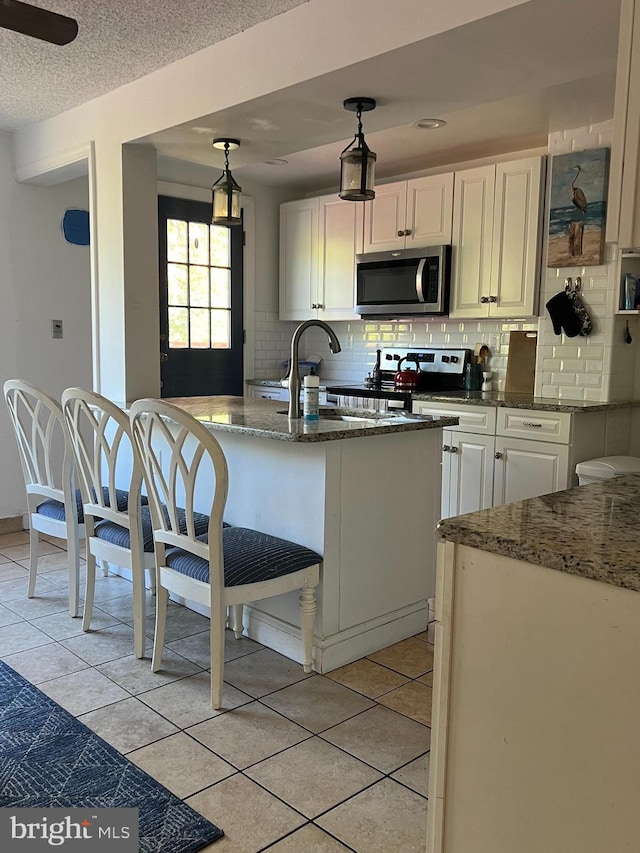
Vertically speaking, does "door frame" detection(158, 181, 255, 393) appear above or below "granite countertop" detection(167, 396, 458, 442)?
above

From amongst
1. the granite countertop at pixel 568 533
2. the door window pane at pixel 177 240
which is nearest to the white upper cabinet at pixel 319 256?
the door window pane at pixel 177 240

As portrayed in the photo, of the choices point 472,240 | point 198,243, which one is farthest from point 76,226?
point 472,240

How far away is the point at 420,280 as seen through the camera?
14.7 feet

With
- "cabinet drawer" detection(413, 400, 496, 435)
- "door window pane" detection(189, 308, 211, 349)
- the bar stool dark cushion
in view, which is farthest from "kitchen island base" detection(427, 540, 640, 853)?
"door window pane" detection(189, 308, 211, 349)

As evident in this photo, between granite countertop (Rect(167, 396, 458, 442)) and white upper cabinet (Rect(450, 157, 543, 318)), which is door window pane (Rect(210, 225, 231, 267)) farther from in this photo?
granite countertop (Rect(167, 396, 458, 442))

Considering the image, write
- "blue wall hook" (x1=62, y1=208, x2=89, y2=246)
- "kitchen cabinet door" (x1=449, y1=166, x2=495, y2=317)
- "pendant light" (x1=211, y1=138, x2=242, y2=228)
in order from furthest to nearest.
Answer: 1. "blue wall hook" (x1=62, y1=208, x2=89, y2=246)
2. "kitchen cabinet door" (x1=449, y1=166, x2=495, y2=317)
3. "pendant light" (x1=211, y1=138, x2=242, y2=228)

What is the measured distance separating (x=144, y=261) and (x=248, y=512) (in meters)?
1.47

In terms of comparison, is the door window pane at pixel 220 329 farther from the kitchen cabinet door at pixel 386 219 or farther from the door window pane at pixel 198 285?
the kitchen cabinet door at pixel 386 219

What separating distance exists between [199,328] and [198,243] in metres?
0.59

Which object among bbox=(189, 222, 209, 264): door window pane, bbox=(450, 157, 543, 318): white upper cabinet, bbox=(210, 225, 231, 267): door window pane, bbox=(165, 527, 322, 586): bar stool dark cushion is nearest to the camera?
bbox=(165, 527, 322, 586): bar stool dark cushion

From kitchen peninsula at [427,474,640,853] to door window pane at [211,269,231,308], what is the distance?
4.15 meters

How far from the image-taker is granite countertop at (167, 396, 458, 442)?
8.08 ft

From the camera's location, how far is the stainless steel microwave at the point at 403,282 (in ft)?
14.5

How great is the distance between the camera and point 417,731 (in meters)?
2.18
